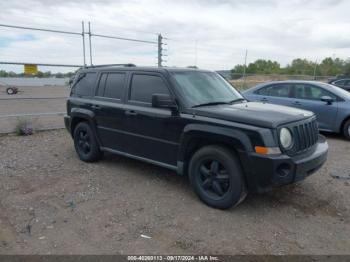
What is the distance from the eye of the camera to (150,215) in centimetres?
414

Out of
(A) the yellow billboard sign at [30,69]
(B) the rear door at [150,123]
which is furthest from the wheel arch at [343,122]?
(A) the yellow billboard sign at [30,69]

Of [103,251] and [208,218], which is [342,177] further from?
[103,251]

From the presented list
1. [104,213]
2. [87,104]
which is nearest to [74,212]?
[104,213]

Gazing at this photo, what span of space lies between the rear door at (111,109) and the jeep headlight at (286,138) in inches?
99.2

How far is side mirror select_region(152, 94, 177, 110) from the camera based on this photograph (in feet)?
14.8

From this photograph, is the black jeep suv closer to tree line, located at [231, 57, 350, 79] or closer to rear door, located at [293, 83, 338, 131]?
rear door, located at [293, 83, 338, 131]

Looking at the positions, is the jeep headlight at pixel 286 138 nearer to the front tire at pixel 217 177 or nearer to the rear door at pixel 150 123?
the front tire at pixel 217 177

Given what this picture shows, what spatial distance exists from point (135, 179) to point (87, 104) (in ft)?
5.64

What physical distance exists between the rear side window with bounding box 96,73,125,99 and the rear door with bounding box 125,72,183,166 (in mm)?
235

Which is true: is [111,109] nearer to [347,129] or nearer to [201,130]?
[201,130]

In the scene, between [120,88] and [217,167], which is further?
[120,88]

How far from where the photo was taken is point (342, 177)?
5512 mm

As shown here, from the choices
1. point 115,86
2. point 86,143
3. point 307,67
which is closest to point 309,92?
point 115,86

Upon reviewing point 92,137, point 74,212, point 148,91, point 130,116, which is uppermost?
point 148,91
